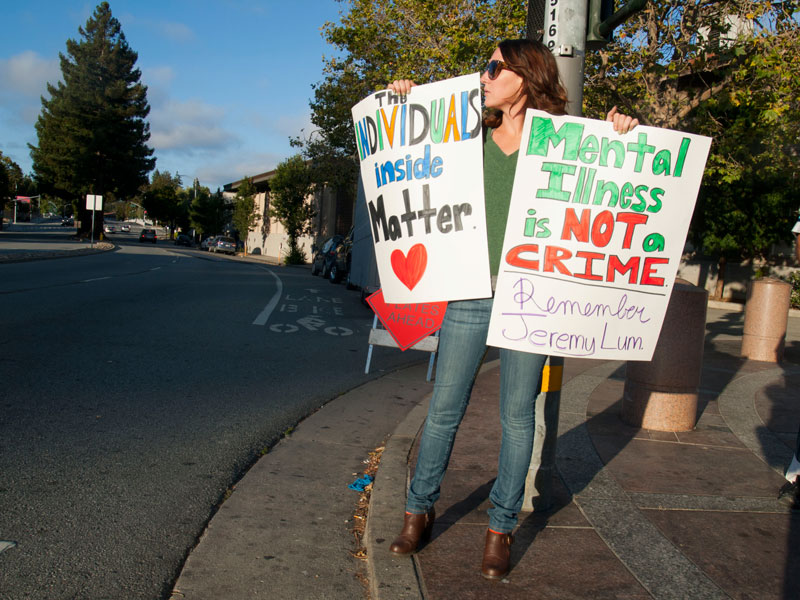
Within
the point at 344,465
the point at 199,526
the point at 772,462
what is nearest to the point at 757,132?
the point at 772,462

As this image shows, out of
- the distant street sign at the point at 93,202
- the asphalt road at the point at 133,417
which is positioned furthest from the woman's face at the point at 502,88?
the distant street sign at the point at 93,202

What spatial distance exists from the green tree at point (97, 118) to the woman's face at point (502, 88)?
61.5 metres

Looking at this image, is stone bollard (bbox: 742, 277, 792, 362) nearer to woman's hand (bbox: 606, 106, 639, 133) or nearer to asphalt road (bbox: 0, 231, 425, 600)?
asphalt road (bbox: 0, 231, 425, 600)

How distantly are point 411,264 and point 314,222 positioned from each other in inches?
1882

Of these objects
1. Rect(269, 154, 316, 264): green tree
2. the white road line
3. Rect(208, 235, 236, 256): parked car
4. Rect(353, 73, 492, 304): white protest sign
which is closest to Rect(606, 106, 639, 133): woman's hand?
Rect(353, 73, 492, 304): white protest sign

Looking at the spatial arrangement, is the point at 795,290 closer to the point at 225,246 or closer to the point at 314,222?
the point at 314,222

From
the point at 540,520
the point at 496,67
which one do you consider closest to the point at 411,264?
the point at 496,67

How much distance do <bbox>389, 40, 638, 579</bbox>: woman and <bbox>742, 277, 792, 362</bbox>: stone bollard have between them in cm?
779

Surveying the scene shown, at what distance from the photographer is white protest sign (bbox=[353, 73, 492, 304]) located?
2.88 meters

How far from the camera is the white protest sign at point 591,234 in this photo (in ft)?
9.28

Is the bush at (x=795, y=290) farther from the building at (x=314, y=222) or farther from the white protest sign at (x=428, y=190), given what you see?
the building at (x=314, y=222)

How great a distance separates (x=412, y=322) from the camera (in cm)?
711

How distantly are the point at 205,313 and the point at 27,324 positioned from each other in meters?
3.02

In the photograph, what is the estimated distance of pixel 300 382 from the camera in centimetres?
686
